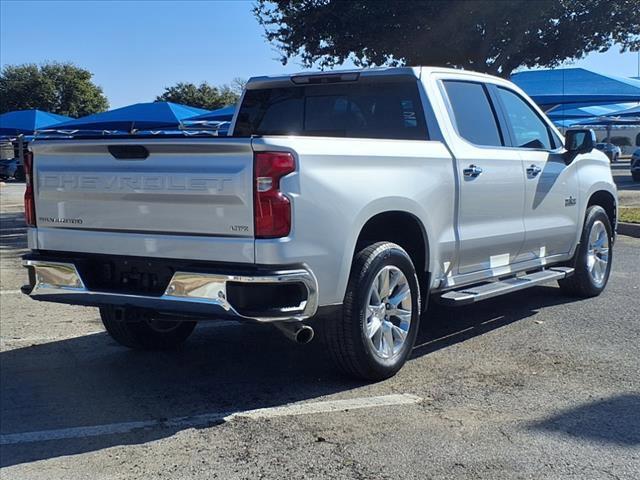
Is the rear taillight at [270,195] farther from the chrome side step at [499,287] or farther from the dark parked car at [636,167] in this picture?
the dark parked car at [636,167]

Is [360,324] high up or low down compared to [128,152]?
down

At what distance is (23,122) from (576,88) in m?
14.9

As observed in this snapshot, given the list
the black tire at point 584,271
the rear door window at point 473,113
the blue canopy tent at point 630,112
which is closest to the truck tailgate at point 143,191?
the rear door window at point 473,113

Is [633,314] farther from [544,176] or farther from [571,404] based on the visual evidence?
[571,404]

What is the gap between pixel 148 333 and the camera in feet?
20.5

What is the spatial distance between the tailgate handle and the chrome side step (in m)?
2.42

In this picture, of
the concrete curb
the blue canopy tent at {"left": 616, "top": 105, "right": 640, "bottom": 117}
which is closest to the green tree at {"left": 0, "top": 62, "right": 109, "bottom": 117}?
→ the blue canopy tent at {"left": 616, "top": 105, "right": 640, "bottom": 117}

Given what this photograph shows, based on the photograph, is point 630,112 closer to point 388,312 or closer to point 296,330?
point 388,312

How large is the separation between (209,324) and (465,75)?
3.19 metres

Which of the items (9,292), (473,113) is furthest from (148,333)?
(9,292)

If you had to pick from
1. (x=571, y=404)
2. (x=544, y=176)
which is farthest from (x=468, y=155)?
(x=571, y=404)

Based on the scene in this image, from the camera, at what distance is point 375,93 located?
623 cm

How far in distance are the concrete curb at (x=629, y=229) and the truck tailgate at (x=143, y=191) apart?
399 inches

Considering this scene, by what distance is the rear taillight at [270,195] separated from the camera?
4.42 meters
